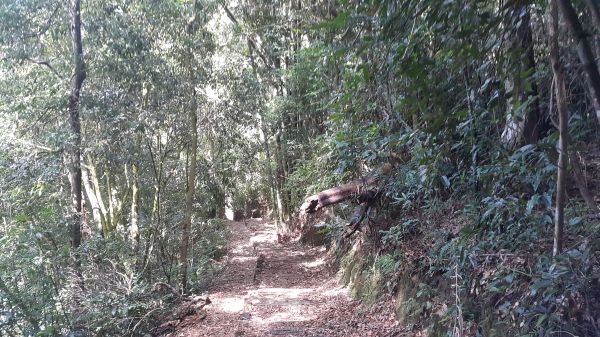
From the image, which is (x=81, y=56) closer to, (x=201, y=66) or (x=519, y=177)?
(x=201, y=66)

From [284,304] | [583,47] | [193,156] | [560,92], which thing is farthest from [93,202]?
[583,47]

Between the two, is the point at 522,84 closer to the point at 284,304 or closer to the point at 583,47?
the point at 583,47

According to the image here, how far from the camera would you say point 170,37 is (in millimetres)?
8992

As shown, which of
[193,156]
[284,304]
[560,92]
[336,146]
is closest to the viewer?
[560,92]

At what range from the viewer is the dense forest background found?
2.75m

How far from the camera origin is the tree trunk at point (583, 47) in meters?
2.08

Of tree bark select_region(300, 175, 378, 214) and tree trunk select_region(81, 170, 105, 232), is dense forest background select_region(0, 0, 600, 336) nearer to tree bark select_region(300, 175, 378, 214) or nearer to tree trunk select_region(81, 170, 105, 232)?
tree trunk select_region(81, 170, 105, 232)

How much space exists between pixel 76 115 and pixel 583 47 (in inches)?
303

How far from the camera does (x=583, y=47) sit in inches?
83.0

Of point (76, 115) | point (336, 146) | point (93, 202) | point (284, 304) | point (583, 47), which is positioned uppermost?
point (76, 115)

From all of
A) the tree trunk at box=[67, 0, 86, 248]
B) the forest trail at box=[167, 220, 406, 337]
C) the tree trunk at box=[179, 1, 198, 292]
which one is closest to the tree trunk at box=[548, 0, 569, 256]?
the forest trail at box=[167, 220, 406, 337]

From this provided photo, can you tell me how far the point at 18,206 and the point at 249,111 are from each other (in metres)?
4.89

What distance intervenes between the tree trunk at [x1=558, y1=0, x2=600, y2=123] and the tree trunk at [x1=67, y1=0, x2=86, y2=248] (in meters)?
7.30

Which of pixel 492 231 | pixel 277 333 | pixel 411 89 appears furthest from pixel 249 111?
pixel 411 89
